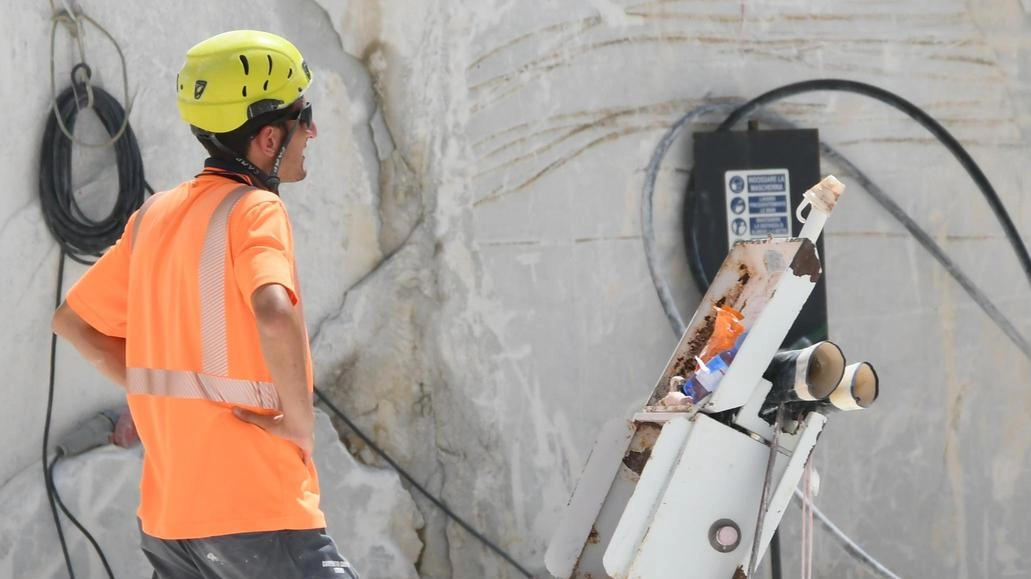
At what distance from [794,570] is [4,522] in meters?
2.60

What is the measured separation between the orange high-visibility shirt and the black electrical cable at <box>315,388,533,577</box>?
170 centimetres

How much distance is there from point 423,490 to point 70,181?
1.48m

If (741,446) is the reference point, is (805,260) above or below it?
above

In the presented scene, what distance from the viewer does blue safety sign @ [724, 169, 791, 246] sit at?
14.4 feet

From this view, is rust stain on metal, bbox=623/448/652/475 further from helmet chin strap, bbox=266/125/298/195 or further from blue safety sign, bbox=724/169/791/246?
blue safety sign, bbox=724/169/791/246

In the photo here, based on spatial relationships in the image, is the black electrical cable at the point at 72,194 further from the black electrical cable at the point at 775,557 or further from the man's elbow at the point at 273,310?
the black electrical cable at the point at 775,557

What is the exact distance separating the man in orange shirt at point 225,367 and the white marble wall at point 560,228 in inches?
64.1

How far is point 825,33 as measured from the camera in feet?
14.9

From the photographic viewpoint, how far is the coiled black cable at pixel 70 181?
3.96m

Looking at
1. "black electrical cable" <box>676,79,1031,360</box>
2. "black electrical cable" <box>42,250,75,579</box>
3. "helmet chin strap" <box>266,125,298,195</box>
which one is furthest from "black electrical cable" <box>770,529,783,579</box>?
"black electrical cable" <box>42,250,75,579</box>

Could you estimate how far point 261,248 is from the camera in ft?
7.75

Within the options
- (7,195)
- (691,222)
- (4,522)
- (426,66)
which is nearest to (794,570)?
(691,222)

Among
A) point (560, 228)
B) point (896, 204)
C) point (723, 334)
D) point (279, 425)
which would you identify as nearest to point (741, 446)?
point (723, 334)

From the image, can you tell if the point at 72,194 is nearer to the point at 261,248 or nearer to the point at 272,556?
the point at 261,248
